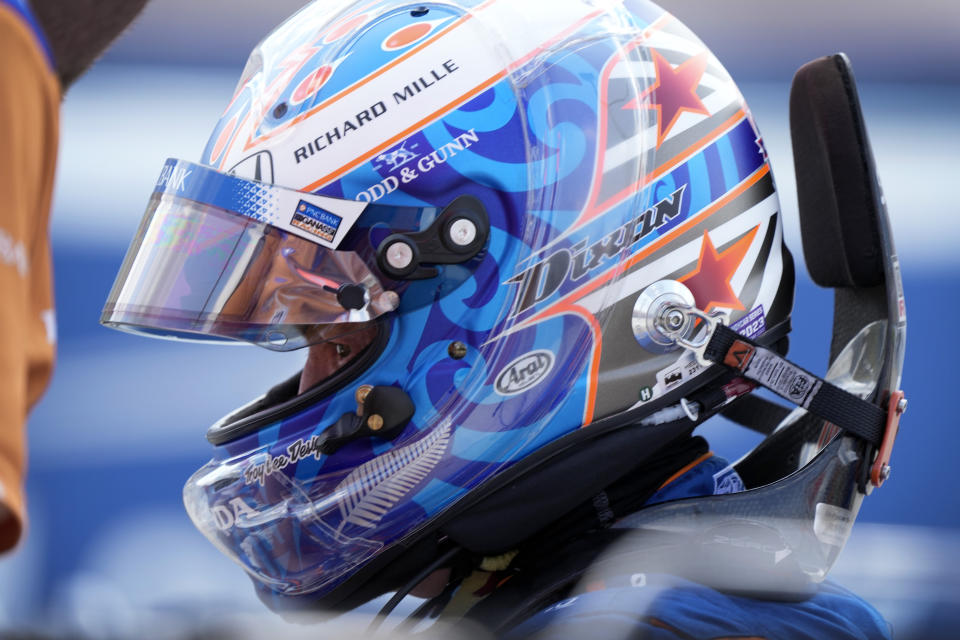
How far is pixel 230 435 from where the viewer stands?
129 centimetres

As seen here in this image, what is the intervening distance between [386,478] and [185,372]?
206 centimetres

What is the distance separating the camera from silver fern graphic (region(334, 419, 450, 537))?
1210 millimetres

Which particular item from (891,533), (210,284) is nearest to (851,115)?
(210,284)

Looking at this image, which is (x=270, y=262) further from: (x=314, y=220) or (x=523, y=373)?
(x=523, y=373)

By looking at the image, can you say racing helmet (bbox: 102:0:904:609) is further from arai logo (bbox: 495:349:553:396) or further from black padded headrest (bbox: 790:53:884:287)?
black padded headrest (bbox: 790:53:884:287)

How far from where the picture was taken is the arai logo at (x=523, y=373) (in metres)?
1.21

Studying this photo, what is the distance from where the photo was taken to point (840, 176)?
136 cm

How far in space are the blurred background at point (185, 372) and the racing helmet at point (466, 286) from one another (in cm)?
171

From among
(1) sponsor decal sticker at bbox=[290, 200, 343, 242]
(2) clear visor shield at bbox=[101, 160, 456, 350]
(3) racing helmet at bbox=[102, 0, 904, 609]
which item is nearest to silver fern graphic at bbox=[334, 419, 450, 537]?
(3) racing helmet at bbox=[102, 0, 904, 609]

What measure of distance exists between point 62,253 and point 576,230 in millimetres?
2310

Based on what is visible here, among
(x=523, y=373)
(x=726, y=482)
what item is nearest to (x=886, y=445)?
(x=726, y=482)

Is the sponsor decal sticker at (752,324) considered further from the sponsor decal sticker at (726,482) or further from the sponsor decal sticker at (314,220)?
the sponsor decal sticker at (314,220)

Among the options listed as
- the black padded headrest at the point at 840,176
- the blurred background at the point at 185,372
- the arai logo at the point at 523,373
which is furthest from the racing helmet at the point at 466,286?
the blurred background at the point at 185,372

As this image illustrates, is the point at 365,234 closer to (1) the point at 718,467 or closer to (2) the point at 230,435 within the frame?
(2) the point at 230,435
